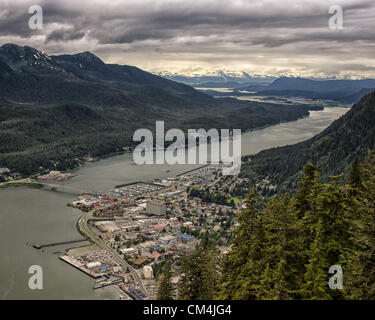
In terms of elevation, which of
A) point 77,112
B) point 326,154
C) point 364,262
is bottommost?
point 326,154

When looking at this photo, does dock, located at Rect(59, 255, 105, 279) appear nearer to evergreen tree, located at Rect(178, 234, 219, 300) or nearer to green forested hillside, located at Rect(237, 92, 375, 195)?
evergreen tree, located at Rect(178, 234, 219, 300)

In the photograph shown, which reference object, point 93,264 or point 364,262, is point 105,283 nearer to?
point 93,264

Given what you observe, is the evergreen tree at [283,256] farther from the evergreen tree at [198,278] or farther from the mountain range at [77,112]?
the mountain range at [77,112]

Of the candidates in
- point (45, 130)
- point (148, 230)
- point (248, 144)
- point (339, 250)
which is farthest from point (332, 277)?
point (45, 130)

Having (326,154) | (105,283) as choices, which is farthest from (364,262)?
(326,154)

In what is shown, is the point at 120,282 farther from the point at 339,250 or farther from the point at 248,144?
the point at 248,144

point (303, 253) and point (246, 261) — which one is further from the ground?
point (303, 253)

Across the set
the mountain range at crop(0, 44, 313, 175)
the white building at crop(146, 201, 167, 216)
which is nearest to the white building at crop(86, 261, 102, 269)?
the white building at crop(146, 201, 167, 216)
